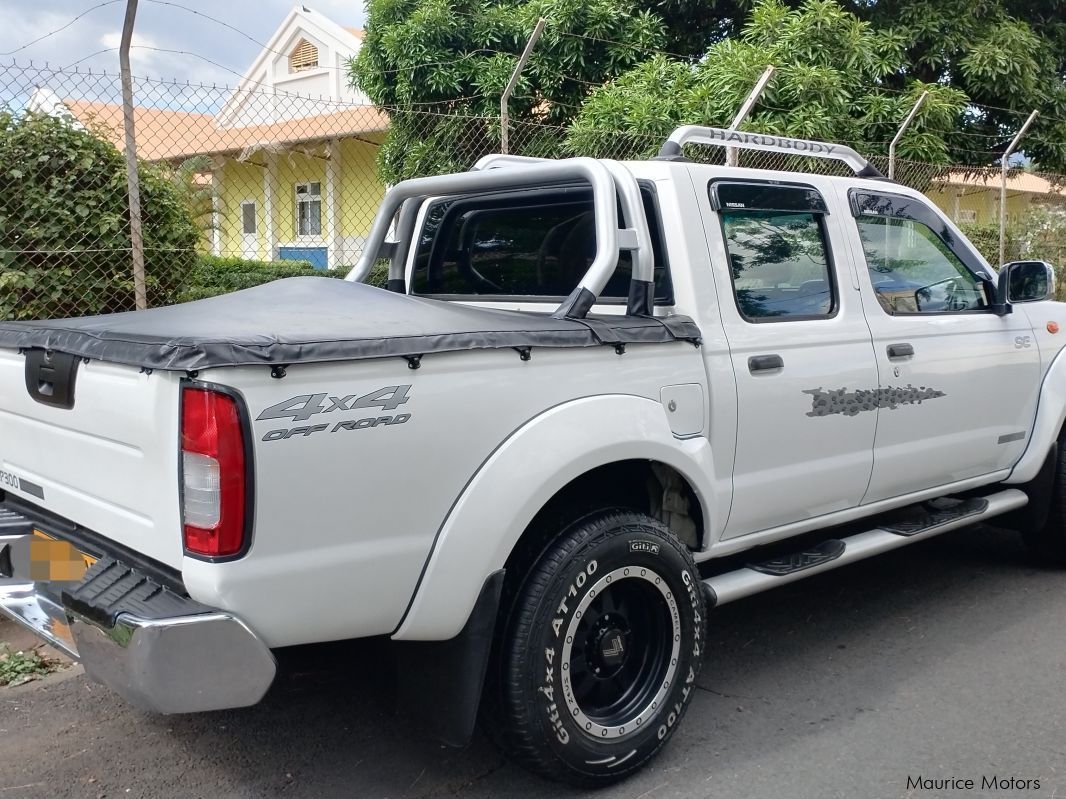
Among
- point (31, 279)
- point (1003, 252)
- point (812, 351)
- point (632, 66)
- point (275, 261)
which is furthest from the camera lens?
→ point (275, 261)

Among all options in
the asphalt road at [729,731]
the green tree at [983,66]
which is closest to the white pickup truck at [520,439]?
the asphalt road at [729,731]

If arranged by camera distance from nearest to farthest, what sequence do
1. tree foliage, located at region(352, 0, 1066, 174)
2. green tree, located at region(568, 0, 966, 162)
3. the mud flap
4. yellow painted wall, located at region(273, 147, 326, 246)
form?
Answer: the mud flap < green tree, located at region(568, 0, 966, 162) < tree foliage, located at region(352, 0, 1066, 174) < yellow painted wall, located at region(273, 147, 326, 246)

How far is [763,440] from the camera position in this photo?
362 centimetres

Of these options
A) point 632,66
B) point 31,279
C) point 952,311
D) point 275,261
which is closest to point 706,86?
point 632,66

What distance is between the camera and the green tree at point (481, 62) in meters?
13.7

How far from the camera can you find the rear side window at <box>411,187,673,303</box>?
3860 millimetres

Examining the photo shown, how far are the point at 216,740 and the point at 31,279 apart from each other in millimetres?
3131

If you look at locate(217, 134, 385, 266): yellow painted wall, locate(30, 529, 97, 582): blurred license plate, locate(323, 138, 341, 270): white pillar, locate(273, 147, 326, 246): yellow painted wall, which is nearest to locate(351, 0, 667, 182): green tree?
locate(323, 138, 341, 270): white pillar

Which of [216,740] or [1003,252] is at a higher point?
[1003,252]

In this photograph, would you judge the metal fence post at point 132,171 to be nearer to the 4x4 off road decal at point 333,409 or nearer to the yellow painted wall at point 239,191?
the 4x4 off road decal at point 333,409

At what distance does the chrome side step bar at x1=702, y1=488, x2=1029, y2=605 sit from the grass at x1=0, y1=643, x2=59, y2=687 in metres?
2.65

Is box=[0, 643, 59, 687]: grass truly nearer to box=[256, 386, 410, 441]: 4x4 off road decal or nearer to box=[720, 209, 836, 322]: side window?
box=[256, 386, 410, 441]: 4x4 off road decal

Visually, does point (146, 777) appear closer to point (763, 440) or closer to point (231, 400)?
point (231, 400)

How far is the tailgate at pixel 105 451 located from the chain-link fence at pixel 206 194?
2.63 meters
